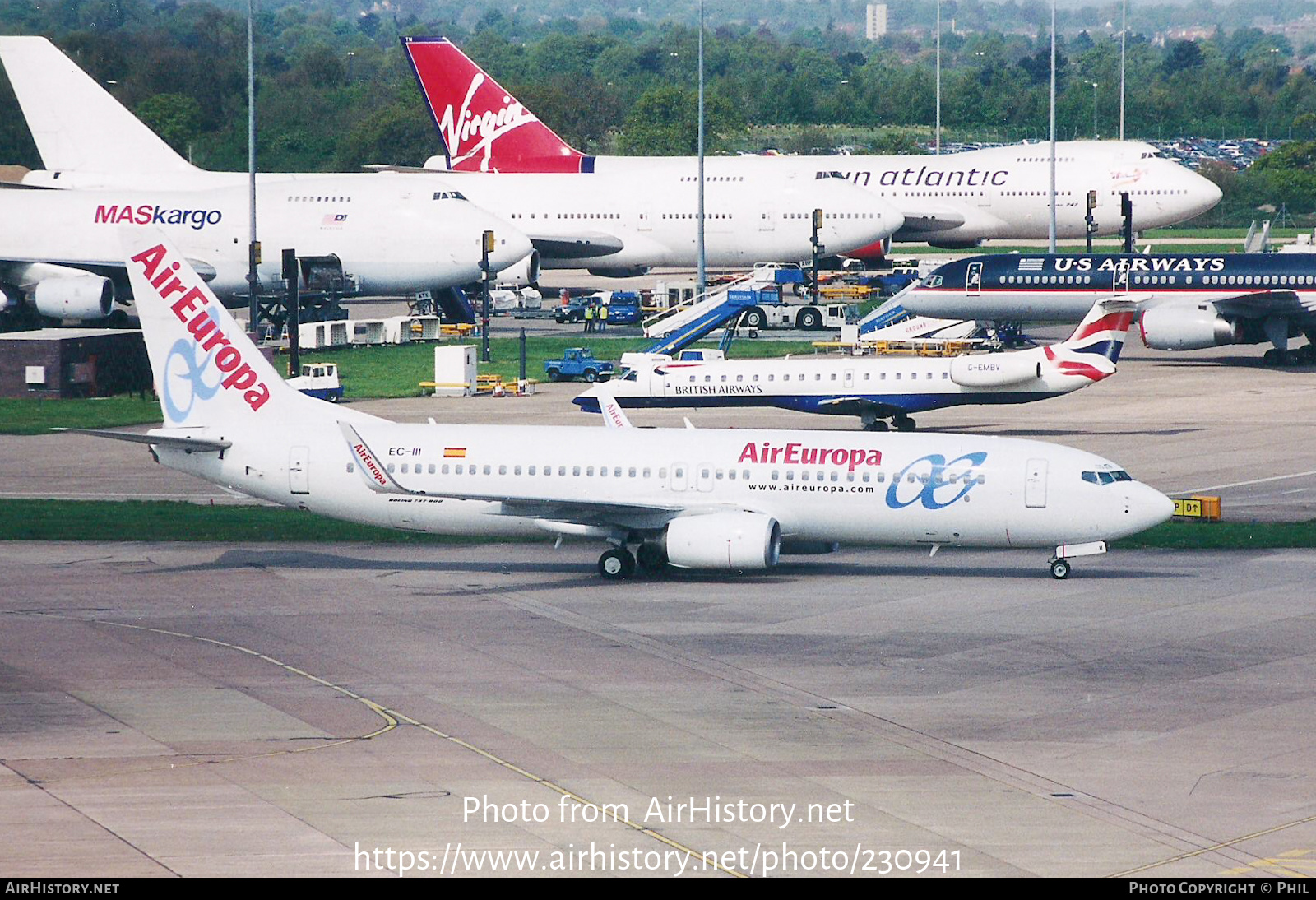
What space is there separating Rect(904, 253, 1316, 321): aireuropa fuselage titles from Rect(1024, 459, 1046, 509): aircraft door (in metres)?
45.3

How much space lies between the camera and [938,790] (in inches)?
1013

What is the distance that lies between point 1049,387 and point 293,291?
1210 inches

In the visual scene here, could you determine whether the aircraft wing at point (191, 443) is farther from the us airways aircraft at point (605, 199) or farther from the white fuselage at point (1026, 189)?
the white fuselage at point (1026, 189)

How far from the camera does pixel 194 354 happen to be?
42.6 metres

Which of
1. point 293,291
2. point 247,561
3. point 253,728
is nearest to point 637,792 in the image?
point 253,728

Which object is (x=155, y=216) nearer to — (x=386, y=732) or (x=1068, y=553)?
(x=1068, y=553)

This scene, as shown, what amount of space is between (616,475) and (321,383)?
3017cm

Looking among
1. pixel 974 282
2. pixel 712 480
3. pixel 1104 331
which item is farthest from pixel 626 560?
pixel 974 282

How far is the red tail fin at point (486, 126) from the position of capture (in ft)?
388

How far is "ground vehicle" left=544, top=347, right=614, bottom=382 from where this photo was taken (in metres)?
80.7

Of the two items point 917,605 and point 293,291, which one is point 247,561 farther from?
point 293,291

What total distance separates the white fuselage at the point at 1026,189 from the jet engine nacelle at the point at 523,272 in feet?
49.9

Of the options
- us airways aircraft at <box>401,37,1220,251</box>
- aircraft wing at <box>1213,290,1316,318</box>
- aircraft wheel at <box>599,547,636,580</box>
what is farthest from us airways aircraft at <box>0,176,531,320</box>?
aircraft wheel at <box>599,547,636,580</box>

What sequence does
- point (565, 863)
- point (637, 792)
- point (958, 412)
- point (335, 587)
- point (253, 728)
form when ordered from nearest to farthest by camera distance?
point (565, 863), point (637, 792), point (253, 728), point (335, 587), point (958, 412)
